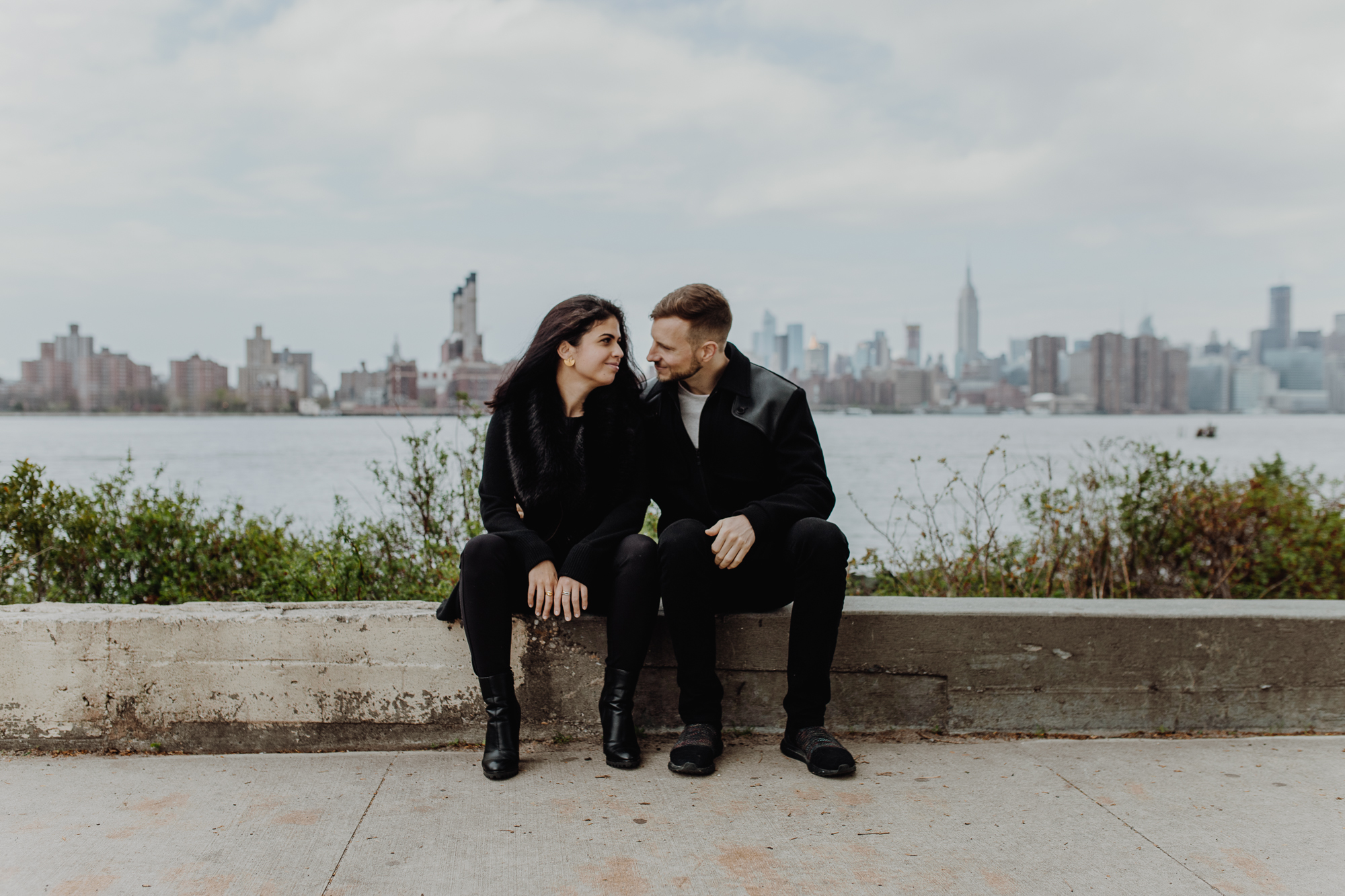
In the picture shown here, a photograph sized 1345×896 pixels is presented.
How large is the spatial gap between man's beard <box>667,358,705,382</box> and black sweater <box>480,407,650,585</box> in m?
0.28

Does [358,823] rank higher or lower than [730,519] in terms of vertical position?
lower

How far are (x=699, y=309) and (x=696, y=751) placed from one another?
4.33ft

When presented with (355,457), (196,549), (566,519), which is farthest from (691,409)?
(355,457)

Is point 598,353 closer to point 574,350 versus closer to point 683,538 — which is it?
point 574,350

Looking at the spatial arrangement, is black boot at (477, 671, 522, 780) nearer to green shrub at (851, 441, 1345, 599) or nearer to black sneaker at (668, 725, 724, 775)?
black sneaker at (668, 725, 724, 775)

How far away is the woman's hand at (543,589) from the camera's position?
2568 millimetres

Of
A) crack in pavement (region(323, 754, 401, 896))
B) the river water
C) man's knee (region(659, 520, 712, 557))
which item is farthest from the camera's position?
the river water

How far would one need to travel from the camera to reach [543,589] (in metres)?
2.57

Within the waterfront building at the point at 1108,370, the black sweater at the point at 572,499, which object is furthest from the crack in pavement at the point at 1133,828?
the waterfront building at the point at 1108,370

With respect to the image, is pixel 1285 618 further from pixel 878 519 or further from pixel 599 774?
pixel 878 519

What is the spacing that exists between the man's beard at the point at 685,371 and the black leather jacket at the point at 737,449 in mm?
65

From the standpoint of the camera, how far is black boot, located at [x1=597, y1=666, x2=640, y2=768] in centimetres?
252

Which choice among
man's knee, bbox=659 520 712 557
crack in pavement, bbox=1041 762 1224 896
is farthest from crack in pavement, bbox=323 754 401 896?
crack in pavement, bbox=1041 762 1224 896

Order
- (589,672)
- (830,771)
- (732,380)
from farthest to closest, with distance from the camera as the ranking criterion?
(732,380) < (589,672) < (830,771)
